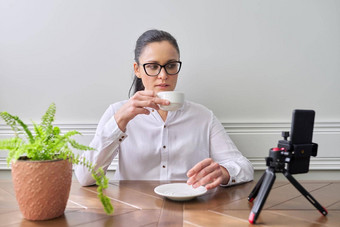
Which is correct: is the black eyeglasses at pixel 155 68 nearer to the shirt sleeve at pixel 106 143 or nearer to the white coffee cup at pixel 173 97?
the shirt sleeve at pixel 106 143

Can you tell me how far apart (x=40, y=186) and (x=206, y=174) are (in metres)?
0.59

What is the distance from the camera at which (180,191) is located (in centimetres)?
108

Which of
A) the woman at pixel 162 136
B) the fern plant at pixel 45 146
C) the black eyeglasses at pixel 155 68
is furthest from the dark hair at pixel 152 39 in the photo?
the fern plant at pixel 45 146

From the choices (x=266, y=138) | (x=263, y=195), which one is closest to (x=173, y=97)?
(x=263, y=195)

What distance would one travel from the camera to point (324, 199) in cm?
102

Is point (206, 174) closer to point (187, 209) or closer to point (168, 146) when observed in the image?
point (187, 209)

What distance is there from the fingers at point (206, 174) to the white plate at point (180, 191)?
0.03 m

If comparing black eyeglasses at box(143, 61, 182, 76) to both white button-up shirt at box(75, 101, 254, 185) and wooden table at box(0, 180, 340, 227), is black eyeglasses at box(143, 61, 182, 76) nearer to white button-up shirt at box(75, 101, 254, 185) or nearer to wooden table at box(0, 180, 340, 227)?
white button-up shirt at box(75, 101, 254, 185)

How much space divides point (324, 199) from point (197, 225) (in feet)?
1.62

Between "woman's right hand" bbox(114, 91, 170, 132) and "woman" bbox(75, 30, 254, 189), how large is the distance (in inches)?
4.6

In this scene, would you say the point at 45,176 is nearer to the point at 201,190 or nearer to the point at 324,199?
the point at 201,190

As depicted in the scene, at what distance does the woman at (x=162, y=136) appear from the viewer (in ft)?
4.89

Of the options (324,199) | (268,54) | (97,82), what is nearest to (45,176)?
(324,199)

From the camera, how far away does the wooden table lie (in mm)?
825
